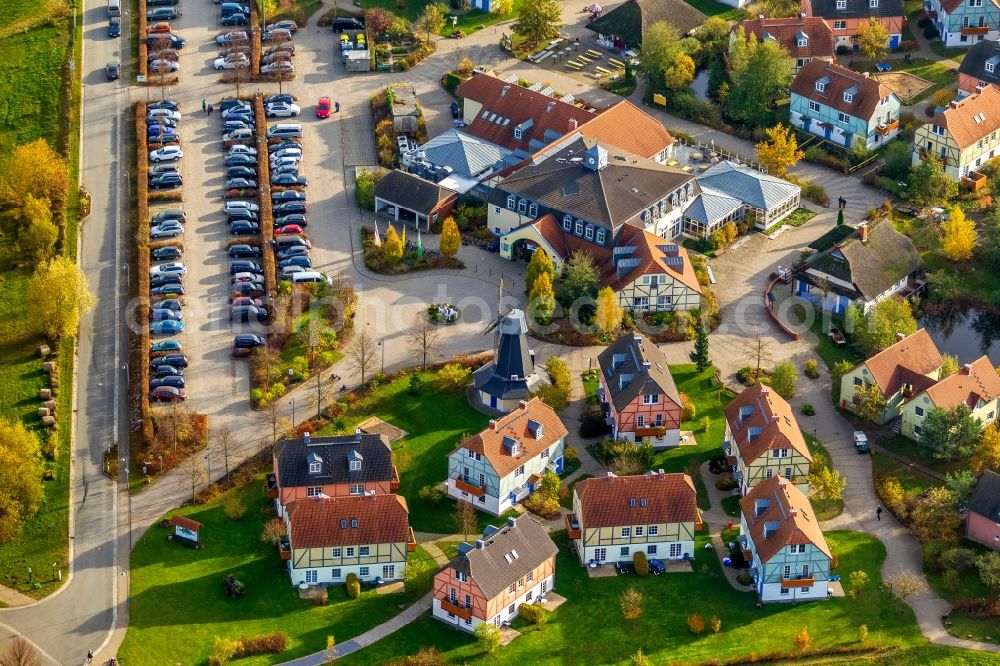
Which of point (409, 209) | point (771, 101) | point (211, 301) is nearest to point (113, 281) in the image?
point (211, 301)

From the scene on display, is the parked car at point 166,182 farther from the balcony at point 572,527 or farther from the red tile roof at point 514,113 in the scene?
the balcony at point 572,527

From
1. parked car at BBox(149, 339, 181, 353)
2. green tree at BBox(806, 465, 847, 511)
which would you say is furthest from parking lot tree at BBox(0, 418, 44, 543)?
green tree at BBox(806, 465, 847, 511)

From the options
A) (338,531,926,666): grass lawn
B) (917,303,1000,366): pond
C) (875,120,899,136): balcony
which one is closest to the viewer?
(338,531,926,666): grass lawn

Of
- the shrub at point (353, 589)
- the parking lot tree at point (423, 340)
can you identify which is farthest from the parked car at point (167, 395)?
the shrub at point (353, 589)

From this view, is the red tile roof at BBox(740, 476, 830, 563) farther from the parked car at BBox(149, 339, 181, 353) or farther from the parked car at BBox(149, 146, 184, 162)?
the parked car at BBox(149, 146, 184, 162)

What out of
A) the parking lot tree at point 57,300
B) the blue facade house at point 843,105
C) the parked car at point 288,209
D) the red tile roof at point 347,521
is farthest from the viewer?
the blue facade house at point 843,105

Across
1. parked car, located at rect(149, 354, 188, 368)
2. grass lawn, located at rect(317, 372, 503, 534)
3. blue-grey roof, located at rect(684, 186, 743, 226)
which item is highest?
blue-grey roof, located at rect(684, 186, 743, 226)
